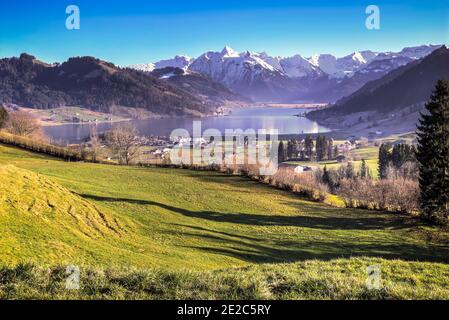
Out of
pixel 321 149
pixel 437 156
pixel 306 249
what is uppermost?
pixel 321 149

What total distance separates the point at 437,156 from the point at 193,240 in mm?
33357

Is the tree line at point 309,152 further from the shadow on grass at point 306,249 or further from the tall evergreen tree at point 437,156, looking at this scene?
the shadow on grass at point 306,249

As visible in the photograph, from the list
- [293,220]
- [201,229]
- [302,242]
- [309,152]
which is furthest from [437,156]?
[309,152]

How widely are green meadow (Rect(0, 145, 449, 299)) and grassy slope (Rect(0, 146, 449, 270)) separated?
126mm

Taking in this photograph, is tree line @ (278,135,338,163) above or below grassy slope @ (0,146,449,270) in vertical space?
above

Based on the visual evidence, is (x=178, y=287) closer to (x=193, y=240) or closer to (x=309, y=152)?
(x=193, y=240)

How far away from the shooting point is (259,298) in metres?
9.80

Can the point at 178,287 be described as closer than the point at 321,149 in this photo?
Yes

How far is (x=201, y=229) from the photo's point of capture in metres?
33.4

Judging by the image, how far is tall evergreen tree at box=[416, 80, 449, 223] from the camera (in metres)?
45.3

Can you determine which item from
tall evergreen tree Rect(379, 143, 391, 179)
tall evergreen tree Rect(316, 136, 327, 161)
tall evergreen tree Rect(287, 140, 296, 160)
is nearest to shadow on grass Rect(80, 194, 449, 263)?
tall evergreen tree Rect(379, 143, 391, 179)

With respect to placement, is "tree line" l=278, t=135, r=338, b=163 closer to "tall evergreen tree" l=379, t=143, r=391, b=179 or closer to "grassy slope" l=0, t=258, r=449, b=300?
"tall evergreen tree" l=379, t=143, r=391, b=179
